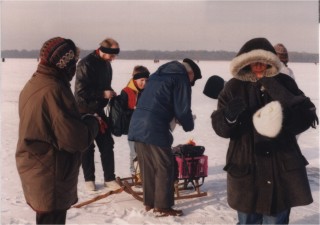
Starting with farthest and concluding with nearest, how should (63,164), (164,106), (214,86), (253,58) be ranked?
(164,106), (214,86), (253,58), (63,164)

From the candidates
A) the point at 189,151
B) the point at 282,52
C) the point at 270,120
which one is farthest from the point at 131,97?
the point at 270,120

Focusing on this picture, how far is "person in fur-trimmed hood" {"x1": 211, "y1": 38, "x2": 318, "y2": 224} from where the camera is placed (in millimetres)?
2875

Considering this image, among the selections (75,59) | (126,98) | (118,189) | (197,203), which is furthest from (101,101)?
(75,59)

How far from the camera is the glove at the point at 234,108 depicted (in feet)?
9.29

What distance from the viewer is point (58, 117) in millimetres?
2766

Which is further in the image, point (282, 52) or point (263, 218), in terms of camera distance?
point (282, 52)

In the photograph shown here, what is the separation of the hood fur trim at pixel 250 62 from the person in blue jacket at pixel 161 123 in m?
1.30

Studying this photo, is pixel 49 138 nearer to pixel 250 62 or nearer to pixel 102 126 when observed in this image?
pixel 250 62

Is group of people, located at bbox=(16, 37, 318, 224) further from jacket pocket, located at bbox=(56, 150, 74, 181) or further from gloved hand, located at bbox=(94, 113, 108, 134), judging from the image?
gloved hand, located at bbox=(94, 113, 108, 134)

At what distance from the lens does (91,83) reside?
18.0ft

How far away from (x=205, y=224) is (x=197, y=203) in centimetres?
73

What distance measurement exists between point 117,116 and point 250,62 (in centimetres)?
282

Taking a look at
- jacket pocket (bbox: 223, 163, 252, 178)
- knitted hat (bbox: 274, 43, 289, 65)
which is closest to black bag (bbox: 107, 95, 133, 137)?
knitted hat (bbox: 274, 43, 289, 65)

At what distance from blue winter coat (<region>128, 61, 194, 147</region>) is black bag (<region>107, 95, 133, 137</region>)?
0.98 m
